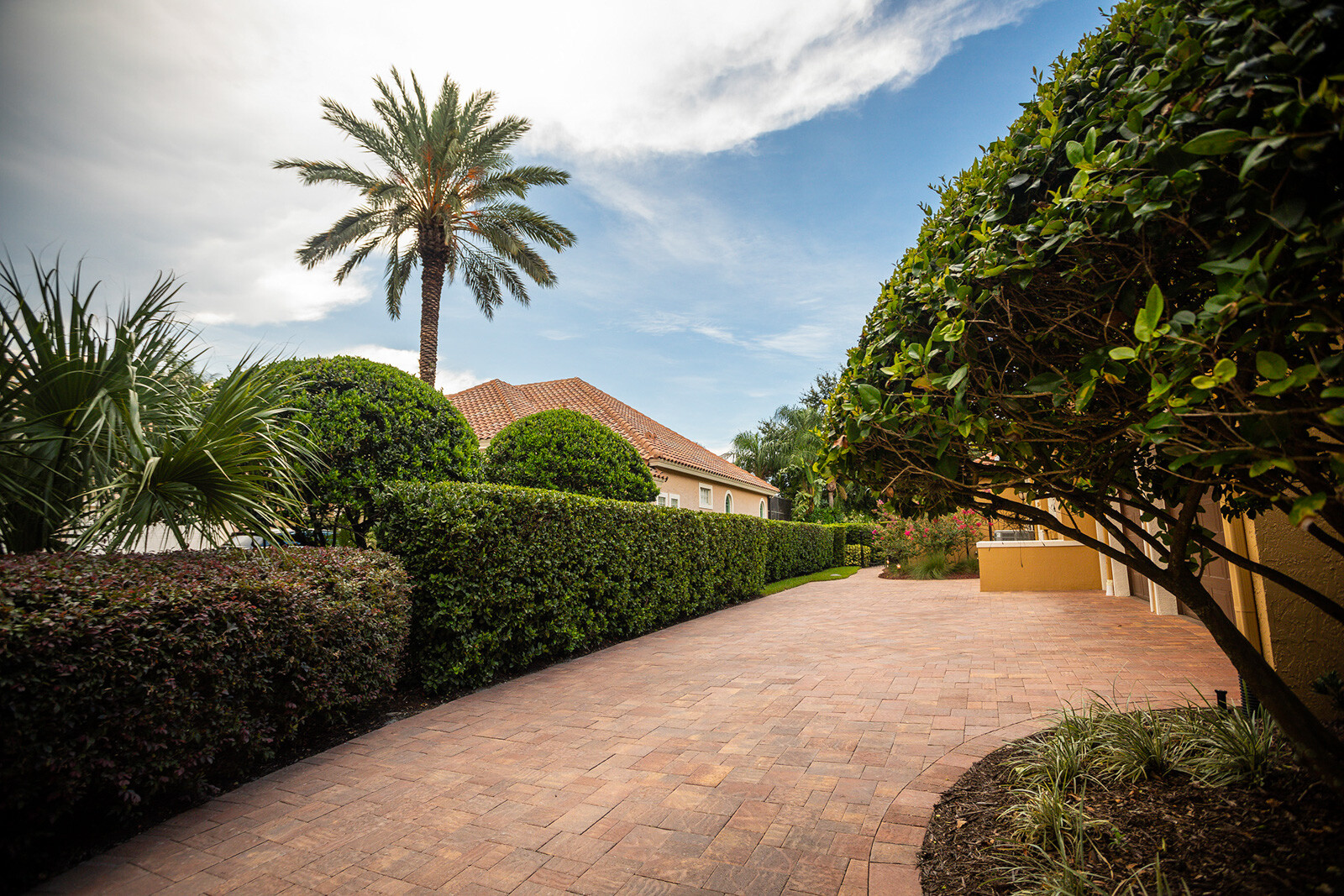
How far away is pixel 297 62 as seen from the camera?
8.25m

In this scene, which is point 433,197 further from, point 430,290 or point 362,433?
point 362,433

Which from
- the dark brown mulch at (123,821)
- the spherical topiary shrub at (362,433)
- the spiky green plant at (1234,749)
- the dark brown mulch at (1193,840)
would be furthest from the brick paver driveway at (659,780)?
the spherical topiary shrub at (362,433)

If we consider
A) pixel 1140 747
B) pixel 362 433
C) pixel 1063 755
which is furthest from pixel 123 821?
pixel 1140 747

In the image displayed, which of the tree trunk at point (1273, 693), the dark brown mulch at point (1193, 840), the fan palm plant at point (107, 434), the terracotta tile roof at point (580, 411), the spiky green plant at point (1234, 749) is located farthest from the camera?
the terracotta tile roof at point (580, 411)

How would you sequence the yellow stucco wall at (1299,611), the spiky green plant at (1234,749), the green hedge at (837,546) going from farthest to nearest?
the green hedge at (837,546) < the yellow stucco wall at (1299,611) < the spiky green plant at (1234,749)

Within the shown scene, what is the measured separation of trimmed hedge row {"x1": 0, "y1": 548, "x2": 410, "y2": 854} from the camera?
271cm

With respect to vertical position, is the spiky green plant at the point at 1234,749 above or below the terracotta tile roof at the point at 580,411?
below

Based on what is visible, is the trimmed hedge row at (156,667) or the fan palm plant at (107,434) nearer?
the trimmed hedge row at (156,667)

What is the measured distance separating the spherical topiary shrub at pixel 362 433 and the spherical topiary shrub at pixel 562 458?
3.22 metres

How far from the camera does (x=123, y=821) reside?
10.6ft

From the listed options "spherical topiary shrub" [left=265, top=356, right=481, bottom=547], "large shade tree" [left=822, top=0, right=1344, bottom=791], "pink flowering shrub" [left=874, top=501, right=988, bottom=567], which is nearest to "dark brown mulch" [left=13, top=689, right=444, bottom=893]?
"spherical topiary shrub" [left=265, top=356, right=481, bottom=547]

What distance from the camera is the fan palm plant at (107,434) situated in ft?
12.4

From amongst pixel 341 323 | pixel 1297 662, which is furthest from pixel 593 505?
pixel 341 323

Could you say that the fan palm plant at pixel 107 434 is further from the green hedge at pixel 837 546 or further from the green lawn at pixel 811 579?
the green hedge at pixel 837 546
